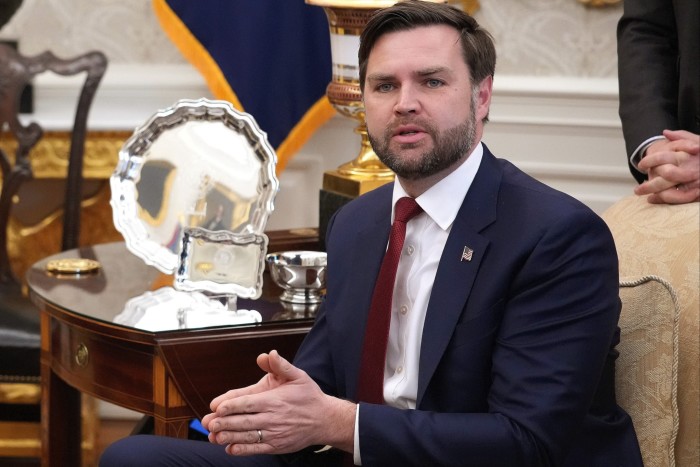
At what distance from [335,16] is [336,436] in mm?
1243

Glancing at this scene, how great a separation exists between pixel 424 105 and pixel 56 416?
4.23 ft

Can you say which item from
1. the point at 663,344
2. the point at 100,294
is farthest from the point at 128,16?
the point at 663,344

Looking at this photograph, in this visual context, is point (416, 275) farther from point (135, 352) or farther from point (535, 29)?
point (535, 29)

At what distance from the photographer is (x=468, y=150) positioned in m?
1.94

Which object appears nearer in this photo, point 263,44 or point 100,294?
point 100,294

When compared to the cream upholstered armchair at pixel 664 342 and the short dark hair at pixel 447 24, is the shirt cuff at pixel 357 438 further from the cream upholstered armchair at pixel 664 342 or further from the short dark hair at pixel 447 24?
the short dark hair at pixel 447 24

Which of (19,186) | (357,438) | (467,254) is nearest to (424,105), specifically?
(467,254)

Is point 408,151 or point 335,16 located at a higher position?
point 335,16

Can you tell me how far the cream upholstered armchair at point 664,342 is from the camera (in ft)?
6.38

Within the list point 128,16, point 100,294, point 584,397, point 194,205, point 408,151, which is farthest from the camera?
point 128,16

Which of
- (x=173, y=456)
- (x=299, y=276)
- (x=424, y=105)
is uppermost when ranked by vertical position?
(x=424, y=105)

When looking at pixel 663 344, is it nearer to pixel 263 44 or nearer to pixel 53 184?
pixel 263 44

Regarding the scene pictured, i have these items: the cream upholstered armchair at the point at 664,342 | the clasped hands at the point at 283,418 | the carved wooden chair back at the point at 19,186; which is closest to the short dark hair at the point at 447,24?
the cream upholstered armchair at the point at 664,342

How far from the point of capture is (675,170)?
2.18 m
